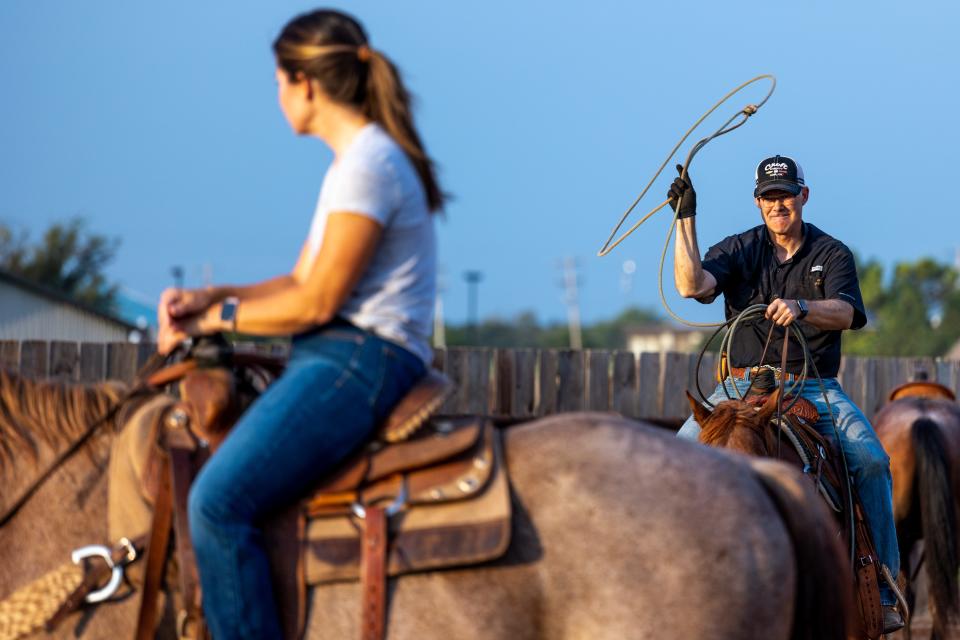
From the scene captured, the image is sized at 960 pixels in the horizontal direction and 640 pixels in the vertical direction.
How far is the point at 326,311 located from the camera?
354 cm

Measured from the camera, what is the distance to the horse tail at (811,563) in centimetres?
368

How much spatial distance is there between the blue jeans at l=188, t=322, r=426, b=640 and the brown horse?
6042 millimetres

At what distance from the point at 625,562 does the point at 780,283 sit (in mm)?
3916

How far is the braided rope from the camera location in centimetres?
369

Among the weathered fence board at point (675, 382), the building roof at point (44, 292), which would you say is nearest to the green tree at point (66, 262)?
the building roof at point (44, 292)

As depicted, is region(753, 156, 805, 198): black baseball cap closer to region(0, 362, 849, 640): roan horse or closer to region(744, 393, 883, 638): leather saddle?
region(744, 393, 883, 638): leather saddle

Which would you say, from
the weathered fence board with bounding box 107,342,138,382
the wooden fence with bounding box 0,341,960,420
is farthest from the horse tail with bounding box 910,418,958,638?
the weathered fence board with bounding box 107,342,138,382

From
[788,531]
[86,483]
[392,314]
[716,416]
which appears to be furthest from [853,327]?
[86,483]

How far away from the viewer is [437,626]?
11.5 feet

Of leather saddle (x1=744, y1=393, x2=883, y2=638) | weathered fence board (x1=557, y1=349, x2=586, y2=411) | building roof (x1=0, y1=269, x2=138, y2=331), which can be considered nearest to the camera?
leather saddle (x1=744, y1=393, x2=883, y2=638)

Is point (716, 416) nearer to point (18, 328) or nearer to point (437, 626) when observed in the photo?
point (437, 626)

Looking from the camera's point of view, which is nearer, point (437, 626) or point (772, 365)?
point (437, 626)

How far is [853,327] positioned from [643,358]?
4640 mm

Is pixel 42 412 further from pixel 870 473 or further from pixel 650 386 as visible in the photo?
pixel 650 386
